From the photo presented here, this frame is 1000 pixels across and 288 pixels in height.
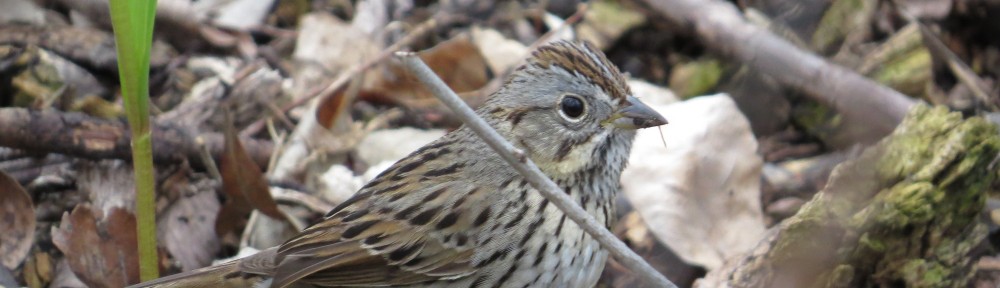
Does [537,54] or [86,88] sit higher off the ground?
[86,88]

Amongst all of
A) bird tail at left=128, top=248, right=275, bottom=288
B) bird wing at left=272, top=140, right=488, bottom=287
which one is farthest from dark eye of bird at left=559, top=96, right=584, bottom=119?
bird tail at left=128, top=248, right=275, bottom=288

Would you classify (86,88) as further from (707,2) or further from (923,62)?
(923,62)

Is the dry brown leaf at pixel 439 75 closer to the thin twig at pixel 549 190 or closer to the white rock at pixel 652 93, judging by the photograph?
the white rock at pixel 652 93

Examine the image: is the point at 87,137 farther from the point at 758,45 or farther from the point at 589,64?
the point at 758,45

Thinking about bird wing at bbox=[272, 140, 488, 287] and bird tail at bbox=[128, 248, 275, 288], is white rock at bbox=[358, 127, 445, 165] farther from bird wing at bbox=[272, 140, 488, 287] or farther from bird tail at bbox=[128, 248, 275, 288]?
bird tail at bbox=[128, 248, 275, 288]

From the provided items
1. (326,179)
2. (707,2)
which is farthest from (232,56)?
(707,2)

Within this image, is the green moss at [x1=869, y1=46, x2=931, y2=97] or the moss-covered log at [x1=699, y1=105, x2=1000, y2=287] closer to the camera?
the moss-covered log at [x1=699, y1=105, x2=1000, y2=287]
